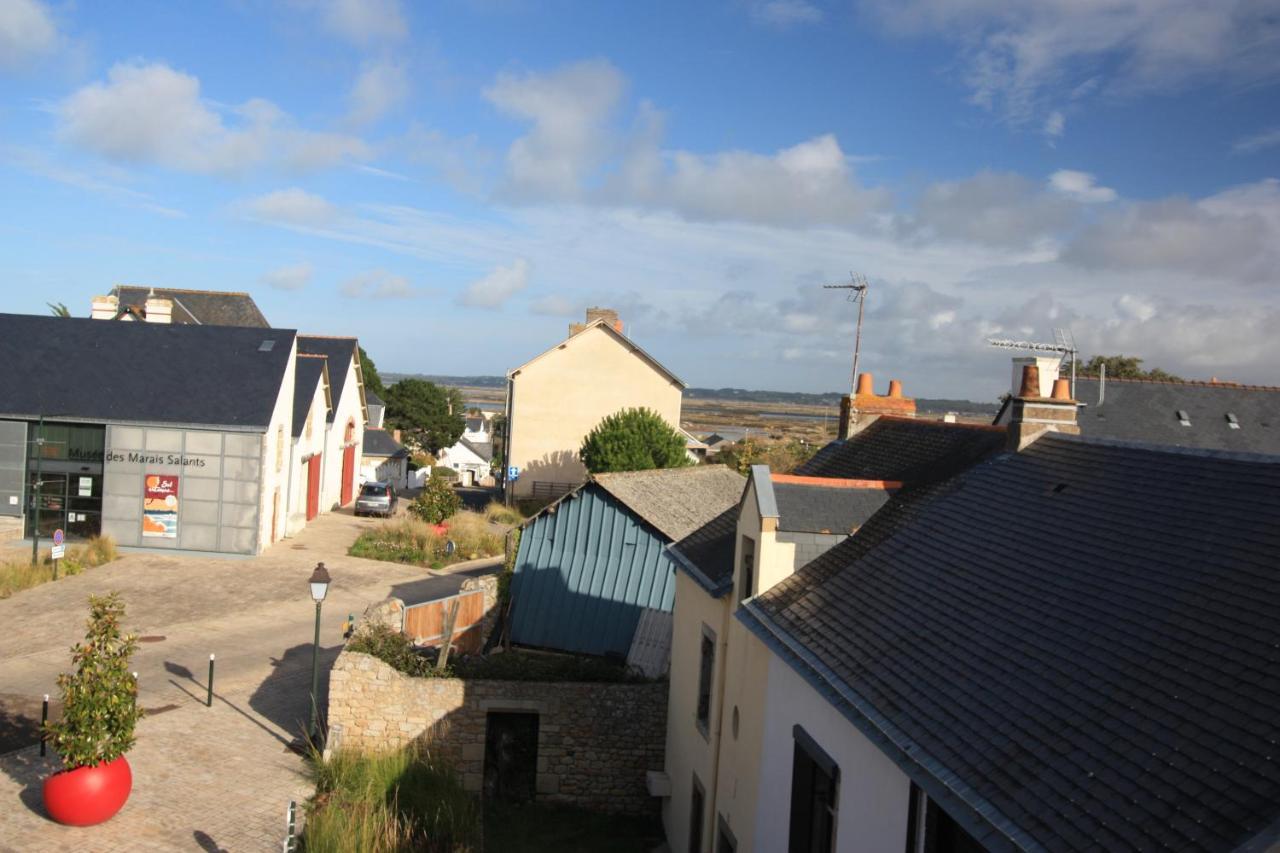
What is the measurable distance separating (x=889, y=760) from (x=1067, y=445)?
4.58 m

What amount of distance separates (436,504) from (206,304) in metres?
21.7

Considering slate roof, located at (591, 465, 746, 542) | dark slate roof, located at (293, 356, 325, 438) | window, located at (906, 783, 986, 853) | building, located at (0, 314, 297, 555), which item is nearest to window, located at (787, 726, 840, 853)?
window, located at (906, 783, 986, 853)

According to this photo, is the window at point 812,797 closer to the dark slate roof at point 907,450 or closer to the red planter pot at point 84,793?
the dark slate roof at point 907,450

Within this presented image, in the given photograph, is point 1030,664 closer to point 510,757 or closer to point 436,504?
point 510,757

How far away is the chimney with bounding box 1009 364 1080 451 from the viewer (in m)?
10.9

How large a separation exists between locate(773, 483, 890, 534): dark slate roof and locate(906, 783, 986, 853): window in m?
4.46

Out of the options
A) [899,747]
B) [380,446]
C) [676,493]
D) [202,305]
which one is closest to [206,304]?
[202,305]

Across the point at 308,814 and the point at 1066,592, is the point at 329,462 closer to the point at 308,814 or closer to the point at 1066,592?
the point at 308,814

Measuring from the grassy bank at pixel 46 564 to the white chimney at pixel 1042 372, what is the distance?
874 inches

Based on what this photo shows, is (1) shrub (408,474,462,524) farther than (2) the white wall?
Yes

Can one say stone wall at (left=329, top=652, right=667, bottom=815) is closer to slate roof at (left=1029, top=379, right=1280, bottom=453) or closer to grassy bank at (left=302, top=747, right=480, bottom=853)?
grassy bank at (left=302, top=747, right=480, bottom=853)

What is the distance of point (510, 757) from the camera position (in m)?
15.4

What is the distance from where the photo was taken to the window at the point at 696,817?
12930 mm

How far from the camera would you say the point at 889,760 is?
7.08 metres
